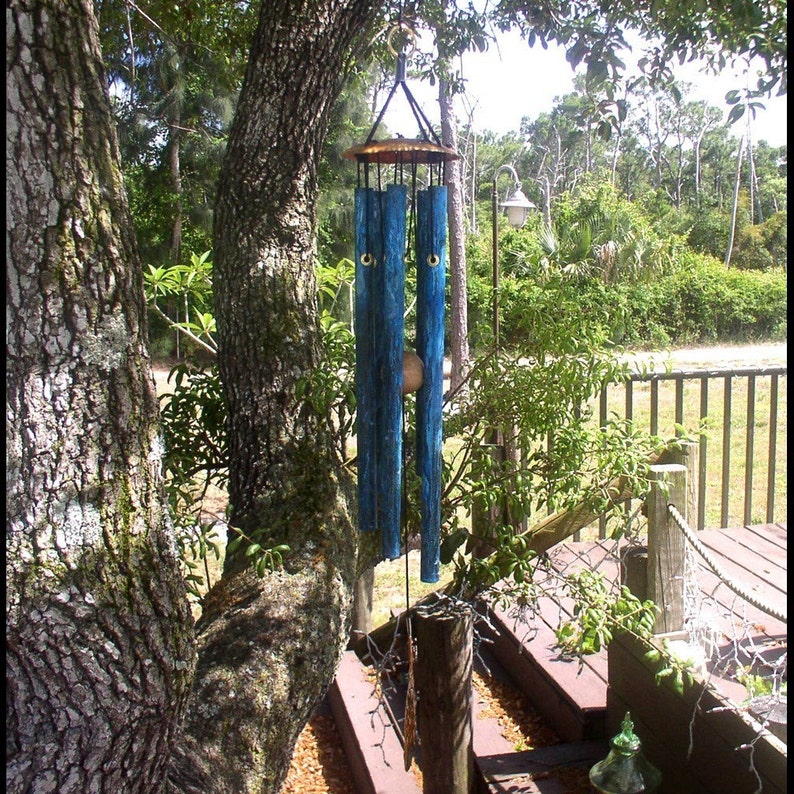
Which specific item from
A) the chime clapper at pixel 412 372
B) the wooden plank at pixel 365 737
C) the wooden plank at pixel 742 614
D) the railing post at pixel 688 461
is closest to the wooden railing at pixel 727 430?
the railing post at pixel 688 461

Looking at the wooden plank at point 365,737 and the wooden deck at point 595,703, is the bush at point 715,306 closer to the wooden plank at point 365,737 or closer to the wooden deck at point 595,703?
the wooden deck at point 595,703

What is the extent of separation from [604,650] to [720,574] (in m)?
1.27

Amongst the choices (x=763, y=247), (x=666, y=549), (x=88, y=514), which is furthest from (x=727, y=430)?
(x=763, y=247)

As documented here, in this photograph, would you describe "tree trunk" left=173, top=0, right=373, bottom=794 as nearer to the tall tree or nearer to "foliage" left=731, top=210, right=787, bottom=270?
the tall tree

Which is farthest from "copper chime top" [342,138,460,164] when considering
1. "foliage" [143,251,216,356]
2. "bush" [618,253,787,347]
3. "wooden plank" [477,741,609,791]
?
"bush" [618,253,787,347]

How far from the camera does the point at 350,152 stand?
1.91 m

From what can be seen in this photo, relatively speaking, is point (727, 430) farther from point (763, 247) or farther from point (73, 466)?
point (763, 247)

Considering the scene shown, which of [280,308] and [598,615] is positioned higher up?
[280,308]

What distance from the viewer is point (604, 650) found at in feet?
11.3

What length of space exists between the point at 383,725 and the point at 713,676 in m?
1.21

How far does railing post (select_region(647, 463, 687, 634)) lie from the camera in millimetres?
2596

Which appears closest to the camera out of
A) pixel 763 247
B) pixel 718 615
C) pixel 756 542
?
pixel 718 615

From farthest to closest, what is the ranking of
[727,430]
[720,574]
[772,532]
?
1. [727,430]
2. [772,532]
3. [720,574]

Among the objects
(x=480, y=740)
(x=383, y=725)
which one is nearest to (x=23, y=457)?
(x=383, y=725)
